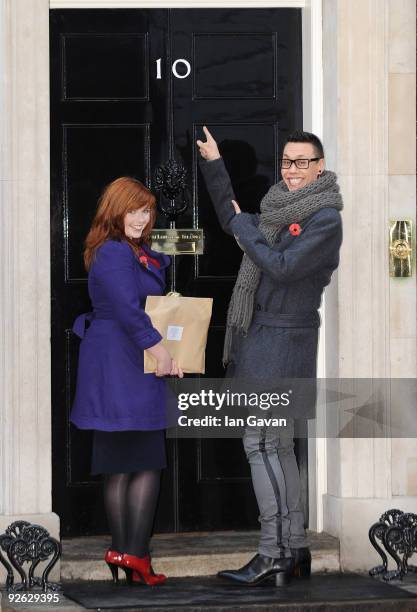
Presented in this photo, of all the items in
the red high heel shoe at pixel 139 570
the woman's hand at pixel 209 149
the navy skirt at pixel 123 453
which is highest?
the woman's hand at pixel 209 149

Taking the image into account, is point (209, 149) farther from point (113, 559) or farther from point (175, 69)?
point (113, 559)

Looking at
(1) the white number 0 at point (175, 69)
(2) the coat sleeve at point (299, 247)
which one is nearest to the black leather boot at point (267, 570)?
(2) the coat sleeve at point (299, 247)

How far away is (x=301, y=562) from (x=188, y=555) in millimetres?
570

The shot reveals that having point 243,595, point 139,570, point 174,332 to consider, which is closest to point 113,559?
point 139,570

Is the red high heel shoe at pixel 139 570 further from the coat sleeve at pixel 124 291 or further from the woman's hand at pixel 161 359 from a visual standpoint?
the coat sleeve at pixel 124 291

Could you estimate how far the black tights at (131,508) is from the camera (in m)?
6.73

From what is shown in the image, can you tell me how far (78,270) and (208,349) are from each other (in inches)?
30.0

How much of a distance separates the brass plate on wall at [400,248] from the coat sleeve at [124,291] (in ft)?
4.40

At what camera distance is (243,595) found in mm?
6520

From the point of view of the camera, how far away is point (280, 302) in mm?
6691

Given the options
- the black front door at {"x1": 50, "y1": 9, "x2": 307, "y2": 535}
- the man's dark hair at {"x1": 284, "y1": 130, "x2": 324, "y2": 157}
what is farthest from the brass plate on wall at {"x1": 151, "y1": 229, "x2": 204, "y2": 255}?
the man's dark hair at {"x1": 284, "y1": 130, "x2": 324, "y2": 157}

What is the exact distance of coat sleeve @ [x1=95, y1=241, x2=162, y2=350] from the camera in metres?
6.57

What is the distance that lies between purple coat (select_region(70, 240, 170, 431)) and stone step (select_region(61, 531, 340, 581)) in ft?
2.38

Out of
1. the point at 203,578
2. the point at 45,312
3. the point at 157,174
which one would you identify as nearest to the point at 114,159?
the point at 157,174
